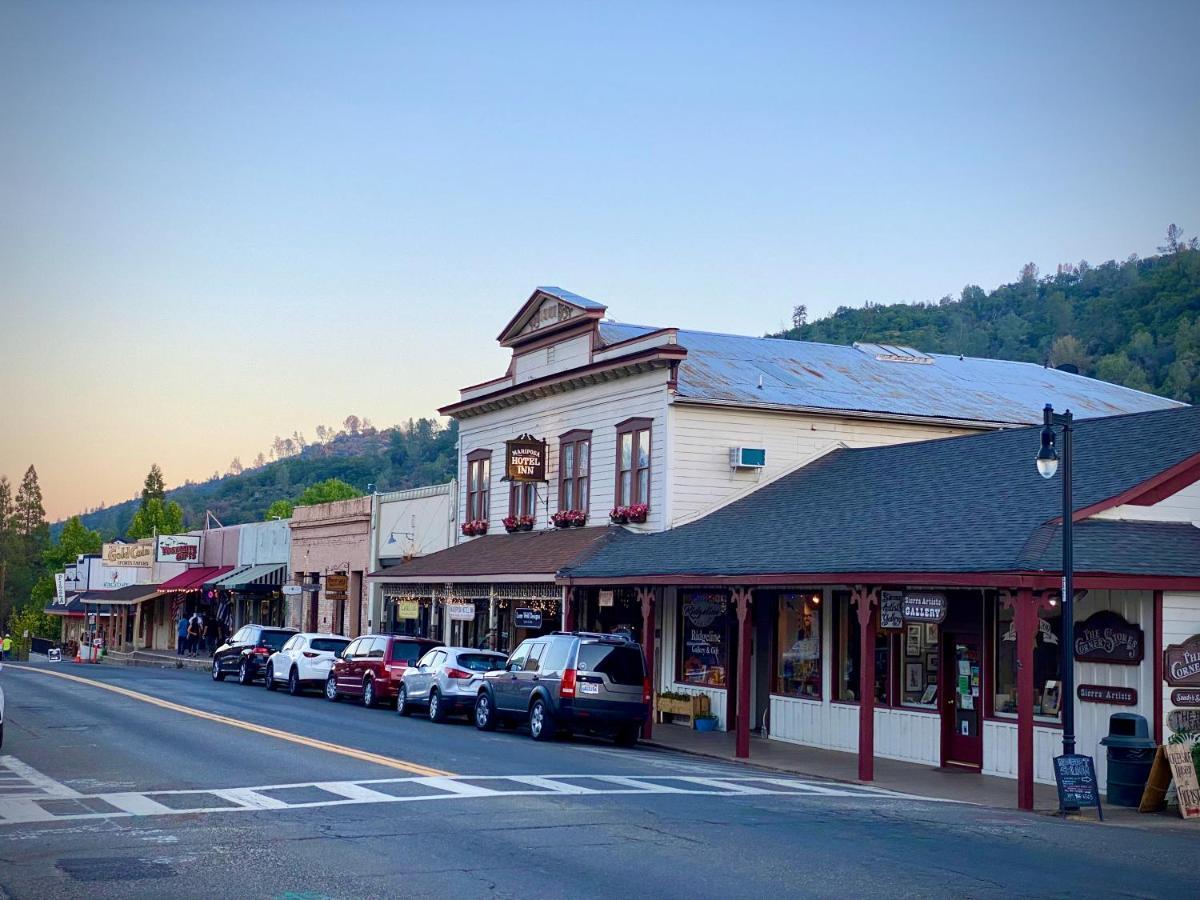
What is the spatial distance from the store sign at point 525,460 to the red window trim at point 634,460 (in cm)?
308

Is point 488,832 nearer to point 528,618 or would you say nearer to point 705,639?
point 705,639

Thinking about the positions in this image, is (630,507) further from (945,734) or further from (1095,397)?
(1095,397)

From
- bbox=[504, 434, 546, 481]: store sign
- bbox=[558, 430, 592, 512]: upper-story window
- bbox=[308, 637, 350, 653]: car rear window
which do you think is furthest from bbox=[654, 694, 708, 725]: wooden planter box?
bbox=[308, 637, 350, 653]: car rear window

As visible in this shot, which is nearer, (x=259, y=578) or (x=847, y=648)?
(x=847, y=648)

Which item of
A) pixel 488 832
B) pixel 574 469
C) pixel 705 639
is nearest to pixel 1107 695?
pixel 488 832

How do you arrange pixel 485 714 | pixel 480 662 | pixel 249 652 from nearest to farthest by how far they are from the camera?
1. pixel 485 714
2. pixel 480 662
3. pixel 249 652

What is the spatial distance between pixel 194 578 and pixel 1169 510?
165 feet

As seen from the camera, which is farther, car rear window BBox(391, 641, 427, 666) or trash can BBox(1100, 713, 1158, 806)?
car rear window BBox(391, 641, 427, 666)

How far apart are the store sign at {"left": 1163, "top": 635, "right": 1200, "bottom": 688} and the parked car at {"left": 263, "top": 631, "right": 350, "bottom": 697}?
2221 cm

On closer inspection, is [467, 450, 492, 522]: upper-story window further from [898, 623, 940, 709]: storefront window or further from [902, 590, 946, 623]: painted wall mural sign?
[902, 590, 946, 623]: painted wall mural sign

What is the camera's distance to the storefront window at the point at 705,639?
93.0 ft

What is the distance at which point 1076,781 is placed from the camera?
16828 millimetres

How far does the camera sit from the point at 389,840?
12297 millimetres

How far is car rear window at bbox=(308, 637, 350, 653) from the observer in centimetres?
3647
